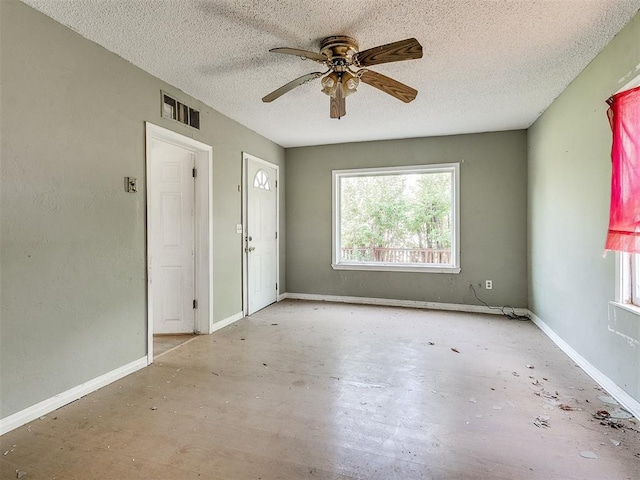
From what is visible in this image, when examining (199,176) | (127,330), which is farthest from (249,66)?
(127,330)

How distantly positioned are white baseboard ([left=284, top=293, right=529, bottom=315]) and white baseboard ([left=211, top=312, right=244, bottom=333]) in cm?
Answer: 140

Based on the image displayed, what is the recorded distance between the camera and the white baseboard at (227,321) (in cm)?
393

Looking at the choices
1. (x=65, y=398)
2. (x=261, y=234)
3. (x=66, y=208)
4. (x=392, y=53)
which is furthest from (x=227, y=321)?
(x=392, y=53)

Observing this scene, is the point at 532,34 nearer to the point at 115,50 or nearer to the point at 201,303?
the point at 115,50

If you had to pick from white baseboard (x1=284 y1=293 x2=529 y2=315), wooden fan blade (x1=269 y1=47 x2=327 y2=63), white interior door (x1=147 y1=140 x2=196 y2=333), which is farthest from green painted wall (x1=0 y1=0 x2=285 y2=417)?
white baseboard (x1=284 y1=293 x2=529 y2=315)

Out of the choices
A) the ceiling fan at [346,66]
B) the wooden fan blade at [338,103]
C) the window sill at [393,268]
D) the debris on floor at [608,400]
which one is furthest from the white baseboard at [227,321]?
the debris on floor at [608,400]

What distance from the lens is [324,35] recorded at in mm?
2389

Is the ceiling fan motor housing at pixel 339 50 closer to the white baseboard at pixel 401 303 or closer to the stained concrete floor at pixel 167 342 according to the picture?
the stained concrete floor at pixel 167 342

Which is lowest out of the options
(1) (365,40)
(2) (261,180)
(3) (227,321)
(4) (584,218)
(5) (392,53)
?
(3) (227,321)

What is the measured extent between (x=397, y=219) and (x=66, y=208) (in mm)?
4172

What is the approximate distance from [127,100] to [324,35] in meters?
1.68

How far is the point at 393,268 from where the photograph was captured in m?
5.22

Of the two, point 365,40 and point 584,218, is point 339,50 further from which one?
point 584,218

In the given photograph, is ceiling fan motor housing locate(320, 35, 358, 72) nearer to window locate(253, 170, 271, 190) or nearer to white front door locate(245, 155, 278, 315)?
white front door locate(245, 155, 278, 315)
